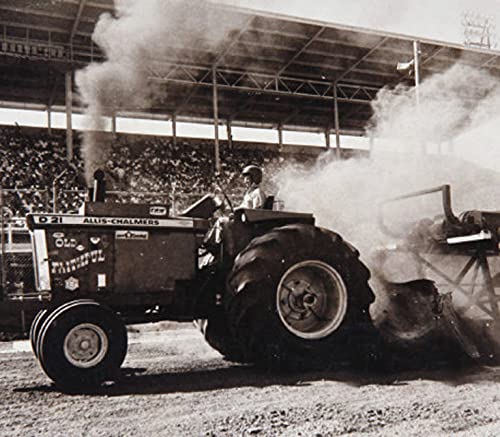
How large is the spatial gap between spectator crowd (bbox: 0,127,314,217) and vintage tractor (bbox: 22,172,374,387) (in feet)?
30.3

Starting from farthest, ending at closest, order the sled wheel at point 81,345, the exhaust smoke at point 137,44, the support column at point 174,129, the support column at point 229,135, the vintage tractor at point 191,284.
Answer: the support column at point 229,135
the support column at point 174,129
the exhaust smoke at point 137,44
the vintage tractor at point 191,284
the sled wheel at point 81,345

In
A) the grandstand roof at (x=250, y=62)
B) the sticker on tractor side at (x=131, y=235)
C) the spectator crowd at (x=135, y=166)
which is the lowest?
the sticker on tractor side at (x=131, y=235)

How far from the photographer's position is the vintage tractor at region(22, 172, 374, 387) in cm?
487

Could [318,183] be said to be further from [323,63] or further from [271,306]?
[323,63]

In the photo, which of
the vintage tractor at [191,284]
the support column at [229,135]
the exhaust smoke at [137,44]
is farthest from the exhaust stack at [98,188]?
the support column at [229,135]

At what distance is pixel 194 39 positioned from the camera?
16.7m

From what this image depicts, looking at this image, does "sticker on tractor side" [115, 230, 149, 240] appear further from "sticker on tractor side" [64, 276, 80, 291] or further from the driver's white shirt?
the driver's white shirt

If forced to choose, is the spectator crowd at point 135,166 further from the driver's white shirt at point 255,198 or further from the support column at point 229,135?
the driver's white shirt at point 255,198

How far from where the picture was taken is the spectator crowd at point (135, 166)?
53.1ft

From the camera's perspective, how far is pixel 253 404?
166 inches

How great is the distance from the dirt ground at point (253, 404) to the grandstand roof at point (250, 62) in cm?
1190

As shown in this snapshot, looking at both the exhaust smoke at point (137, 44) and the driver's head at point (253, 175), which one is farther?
the exhaust smoke at point (137, 44)

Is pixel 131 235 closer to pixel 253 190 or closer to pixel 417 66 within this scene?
pixel 253 190

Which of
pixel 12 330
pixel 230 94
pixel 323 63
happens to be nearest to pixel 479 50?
pixel 323 63
